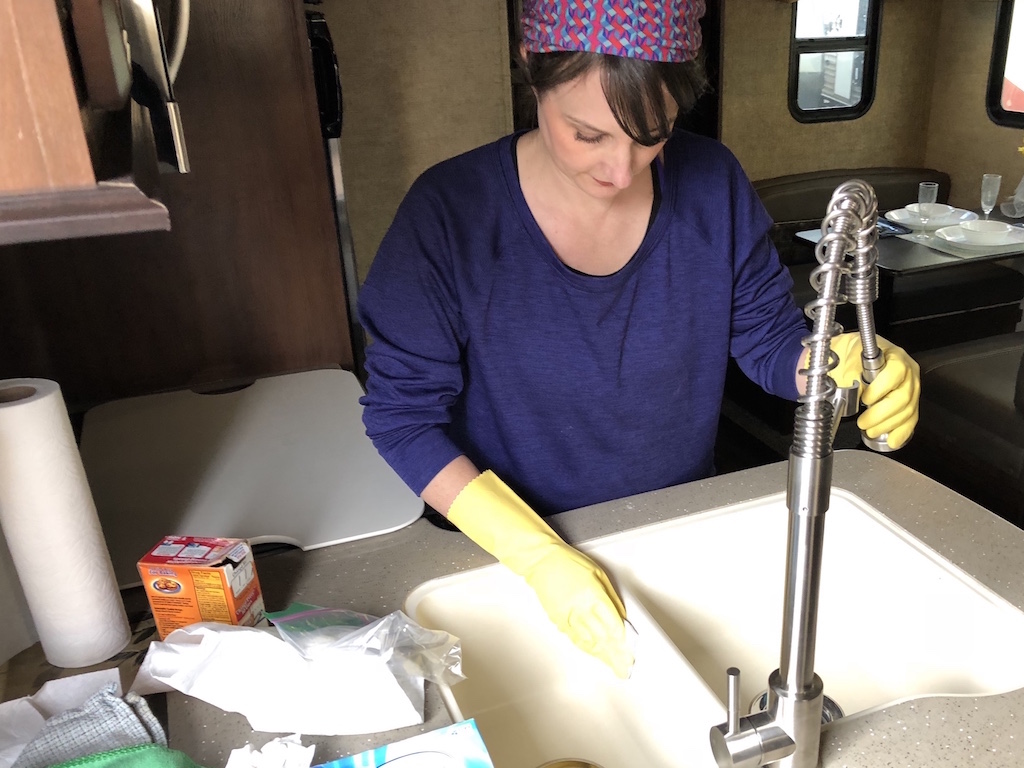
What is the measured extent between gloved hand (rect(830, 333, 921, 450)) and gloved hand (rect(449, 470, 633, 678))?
358 mm

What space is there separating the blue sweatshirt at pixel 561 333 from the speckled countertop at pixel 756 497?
13cm

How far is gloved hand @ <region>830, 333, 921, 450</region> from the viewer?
3.05 ft

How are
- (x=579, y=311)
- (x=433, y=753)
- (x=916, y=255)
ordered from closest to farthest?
(x=433, y=753)
(x=579, y=311)
(x=916, y=255)

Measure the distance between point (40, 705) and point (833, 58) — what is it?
4949 millimetres

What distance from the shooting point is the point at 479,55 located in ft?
11.1

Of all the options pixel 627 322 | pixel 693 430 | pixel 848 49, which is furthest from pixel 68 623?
pixel 848 49

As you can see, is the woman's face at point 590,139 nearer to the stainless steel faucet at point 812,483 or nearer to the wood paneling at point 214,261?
the stainless steel faucet at point 812,483

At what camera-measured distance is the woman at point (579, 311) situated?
36.8 inches

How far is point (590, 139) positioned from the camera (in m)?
1.02

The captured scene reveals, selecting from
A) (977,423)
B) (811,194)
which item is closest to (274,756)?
(977,423)

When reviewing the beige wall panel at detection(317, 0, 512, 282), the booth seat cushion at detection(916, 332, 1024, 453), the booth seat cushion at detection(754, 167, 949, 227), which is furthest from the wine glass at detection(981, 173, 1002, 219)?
the beige wall panel at detection(317, 0, 512, 282)

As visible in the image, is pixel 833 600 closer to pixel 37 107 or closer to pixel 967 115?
pixel 37 107

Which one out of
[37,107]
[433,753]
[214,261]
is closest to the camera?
[37,107]

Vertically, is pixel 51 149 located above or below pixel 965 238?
above
